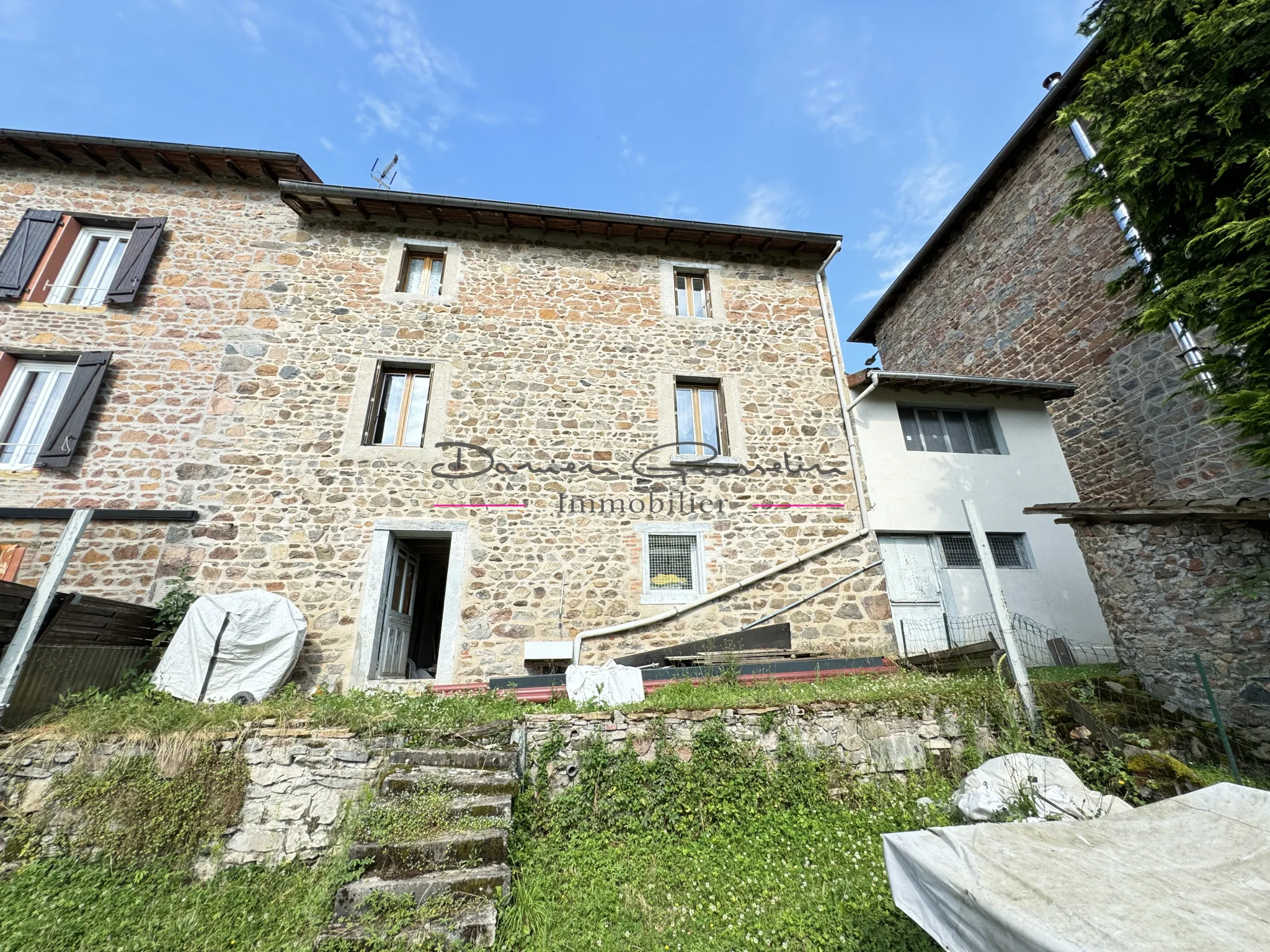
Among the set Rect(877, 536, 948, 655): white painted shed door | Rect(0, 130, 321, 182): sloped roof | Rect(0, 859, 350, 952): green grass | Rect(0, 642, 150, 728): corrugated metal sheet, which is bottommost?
Rect(0, 859, 350, 952): green grass

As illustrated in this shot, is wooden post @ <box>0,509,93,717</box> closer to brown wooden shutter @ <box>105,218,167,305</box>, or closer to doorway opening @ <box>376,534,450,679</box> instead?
doorway opening @ <box>376,534,450,679</box>

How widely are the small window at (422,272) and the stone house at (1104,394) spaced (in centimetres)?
908

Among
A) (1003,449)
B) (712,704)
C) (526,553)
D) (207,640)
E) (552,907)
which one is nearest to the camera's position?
(552,907)

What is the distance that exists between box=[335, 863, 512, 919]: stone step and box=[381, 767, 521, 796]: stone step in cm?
53

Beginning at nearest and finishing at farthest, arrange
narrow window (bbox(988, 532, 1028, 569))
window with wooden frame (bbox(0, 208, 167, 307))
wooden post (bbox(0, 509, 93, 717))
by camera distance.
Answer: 1. wooden post (bbox(0, 509, 93, 717))
2. window with wooden frame (bbox(0, 208, 167, 307))
3. narrow window (bbox(988, 532, 1028, 569))

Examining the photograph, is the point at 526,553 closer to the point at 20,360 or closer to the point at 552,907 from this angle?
the point at 552,907

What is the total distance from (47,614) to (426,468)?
3602mm

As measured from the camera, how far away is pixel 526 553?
6555mm

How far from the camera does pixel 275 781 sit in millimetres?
3650

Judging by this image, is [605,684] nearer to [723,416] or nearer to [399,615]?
[399,615]

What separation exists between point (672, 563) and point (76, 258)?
33.4 feet

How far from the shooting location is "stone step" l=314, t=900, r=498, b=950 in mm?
2598

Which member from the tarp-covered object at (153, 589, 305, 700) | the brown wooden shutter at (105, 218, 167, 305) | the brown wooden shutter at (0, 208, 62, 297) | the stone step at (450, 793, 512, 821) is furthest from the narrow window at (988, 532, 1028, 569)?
the brown wooden shutter at (0, 208, 62, 297)

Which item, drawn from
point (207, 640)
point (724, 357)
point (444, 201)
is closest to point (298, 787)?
point (207, 640)
